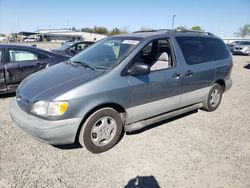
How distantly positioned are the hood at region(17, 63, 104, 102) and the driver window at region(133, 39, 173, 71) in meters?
1.10

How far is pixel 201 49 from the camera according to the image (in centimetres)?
441

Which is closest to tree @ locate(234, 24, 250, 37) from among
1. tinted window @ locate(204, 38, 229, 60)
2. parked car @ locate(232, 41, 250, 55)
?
parked car @ locate(232, 41, 250, 55)

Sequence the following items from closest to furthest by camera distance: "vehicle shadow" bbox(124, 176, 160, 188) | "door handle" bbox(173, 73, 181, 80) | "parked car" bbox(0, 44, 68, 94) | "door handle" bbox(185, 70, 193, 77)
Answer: "vehicle shadow" bbox(124, 176, 160, 188) → "door handle" bbox(173, 73, 181, 80) → "door handle" bbox(185, 70, 193, 77) → "parked car" bbox(0, 44, 68, 94)

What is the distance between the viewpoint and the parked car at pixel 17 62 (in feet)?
16.9

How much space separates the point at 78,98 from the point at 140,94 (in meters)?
1.03

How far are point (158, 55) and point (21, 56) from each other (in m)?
3.64

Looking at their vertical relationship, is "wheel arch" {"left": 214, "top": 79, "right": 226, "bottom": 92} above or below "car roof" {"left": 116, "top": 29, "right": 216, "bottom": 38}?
below

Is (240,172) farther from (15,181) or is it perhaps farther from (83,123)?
(15,181)

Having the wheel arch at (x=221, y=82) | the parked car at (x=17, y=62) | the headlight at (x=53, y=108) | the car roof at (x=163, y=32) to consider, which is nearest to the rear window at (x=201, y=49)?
the car roof at (x=163, y=32)

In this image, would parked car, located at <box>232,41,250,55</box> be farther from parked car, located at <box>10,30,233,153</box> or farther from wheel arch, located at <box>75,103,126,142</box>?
wheel arch, located at <box>75,103,126,142</box>

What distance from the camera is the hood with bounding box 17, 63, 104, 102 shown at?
9.29ft

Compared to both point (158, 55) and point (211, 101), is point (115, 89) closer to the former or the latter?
point (158, 55)

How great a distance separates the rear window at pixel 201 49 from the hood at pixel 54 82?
1.85 m

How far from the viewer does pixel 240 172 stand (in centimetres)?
280
